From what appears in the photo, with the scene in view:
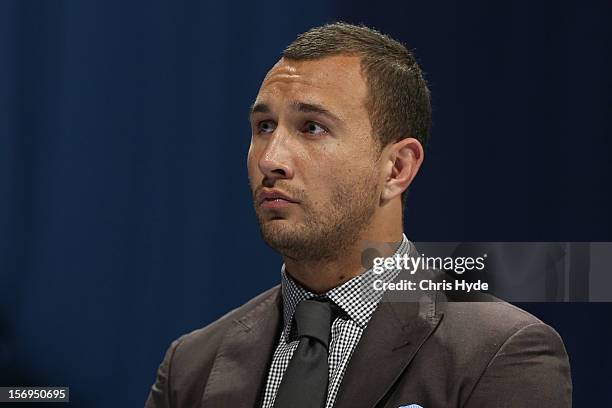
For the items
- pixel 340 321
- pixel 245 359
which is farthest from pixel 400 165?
pixel 245 359

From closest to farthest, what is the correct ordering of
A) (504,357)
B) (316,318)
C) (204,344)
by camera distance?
(504,357) → (316,318) → (204,344)

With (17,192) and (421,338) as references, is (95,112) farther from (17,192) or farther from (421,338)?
(421,338)

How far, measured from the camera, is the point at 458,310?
1.40 metres

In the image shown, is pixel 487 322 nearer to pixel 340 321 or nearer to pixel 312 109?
pixel 340 321

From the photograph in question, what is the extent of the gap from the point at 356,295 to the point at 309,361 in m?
0.12

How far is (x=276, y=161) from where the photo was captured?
1364 millimetres

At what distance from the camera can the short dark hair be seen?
143cm

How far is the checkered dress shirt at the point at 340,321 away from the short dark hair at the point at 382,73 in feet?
0.57

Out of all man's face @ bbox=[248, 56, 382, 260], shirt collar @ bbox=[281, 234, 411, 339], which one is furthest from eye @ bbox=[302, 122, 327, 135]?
shirt collar @ bbox=[281, 234, 411, 339]

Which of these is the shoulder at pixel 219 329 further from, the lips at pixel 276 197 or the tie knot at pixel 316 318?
the lips at pixel 276 197

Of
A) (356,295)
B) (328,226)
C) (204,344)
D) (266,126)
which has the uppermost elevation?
(266,126)

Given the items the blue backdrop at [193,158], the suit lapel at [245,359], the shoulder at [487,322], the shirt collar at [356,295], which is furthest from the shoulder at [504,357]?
the blue backdrop at [193,158]

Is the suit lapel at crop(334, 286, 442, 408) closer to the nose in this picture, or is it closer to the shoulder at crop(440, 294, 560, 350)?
the shoulder at crop(440, 294, 560, 350)

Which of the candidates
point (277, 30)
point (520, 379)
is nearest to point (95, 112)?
point (277, 30)
